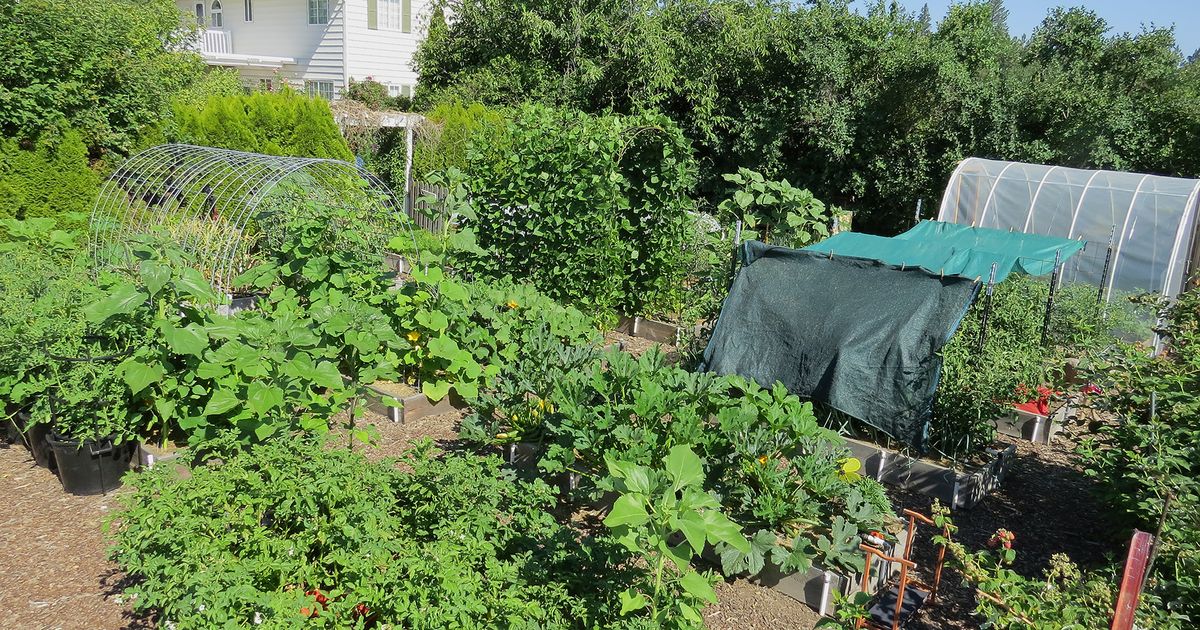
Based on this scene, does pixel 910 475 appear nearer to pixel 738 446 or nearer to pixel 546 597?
pixel 738 446

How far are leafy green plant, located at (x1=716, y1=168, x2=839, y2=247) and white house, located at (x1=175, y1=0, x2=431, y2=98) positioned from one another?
13.7m

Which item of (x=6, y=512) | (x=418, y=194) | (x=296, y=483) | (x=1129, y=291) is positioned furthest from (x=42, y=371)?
(x=1129, y=291)

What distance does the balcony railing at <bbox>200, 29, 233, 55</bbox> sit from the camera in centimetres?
2320

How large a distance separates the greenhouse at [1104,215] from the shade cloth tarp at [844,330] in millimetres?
4523

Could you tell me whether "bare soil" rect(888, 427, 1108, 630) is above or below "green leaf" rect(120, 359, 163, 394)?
below

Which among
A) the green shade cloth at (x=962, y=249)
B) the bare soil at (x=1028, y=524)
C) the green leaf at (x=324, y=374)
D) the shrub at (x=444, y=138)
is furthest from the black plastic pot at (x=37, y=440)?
the shrub at (x=444, y=138)

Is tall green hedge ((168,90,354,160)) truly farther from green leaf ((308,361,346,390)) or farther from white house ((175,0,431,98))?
green leaf ((308,361,346,390))

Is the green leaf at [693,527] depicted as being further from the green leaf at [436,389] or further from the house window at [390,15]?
the house window at [390,15]

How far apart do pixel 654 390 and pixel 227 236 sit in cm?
629

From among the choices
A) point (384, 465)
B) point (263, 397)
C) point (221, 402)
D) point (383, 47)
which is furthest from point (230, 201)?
point (383, 47)

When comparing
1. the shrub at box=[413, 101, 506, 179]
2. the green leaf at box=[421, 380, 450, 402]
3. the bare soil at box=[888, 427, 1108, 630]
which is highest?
the shrub at box=[413, 101, 506, 179]

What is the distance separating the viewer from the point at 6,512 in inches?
181

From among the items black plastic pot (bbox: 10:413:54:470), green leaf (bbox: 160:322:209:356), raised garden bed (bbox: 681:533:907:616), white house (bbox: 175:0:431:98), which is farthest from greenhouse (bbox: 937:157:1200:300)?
white house (bbox: 175:0:431:98)

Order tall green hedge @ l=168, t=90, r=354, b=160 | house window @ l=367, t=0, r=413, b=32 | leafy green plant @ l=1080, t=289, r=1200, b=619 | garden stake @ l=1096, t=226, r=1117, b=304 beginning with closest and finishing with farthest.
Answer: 1. leafy green plant @ l=1080, t=289, r=1200, b=619
2. garden stake @ l=1096, t=226, r=1117, b=304
3. tall green hedge @ l=168, t=90, r=354, b=160
4. house window @ l=367, t=0, r=413, b=32
